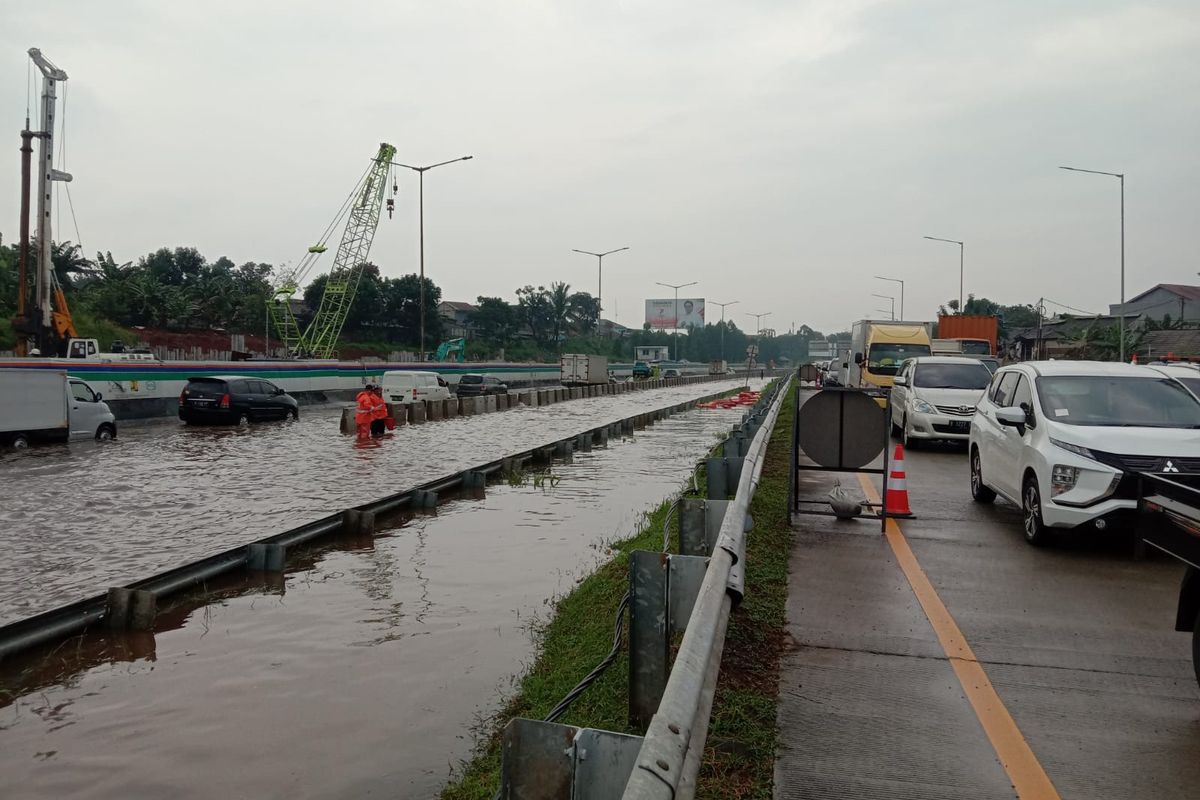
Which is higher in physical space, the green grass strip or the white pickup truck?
the white pickup truck

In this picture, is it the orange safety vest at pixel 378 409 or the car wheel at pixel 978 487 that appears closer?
the car wheel at pixel 978 487

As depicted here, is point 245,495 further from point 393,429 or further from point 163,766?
point 393,429

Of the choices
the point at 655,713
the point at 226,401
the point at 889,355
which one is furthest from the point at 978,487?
the point at 226,401

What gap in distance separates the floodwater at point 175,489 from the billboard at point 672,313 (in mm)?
118006

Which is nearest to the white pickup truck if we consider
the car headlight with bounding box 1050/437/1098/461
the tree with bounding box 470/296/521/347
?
the car headlight with bounding box 1050/437/1098/461

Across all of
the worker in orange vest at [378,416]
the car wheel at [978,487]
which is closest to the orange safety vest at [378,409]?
the worker in orange vest at [378,416]

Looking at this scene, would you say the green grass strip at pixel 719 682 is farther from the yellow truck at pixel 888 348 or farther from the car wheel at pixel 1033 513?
the yellow truck at pixel 888 348

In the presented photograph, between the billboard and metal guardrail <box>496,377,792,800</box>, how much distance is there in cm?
13912

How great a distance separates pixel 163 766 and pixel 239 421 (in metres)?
23.9

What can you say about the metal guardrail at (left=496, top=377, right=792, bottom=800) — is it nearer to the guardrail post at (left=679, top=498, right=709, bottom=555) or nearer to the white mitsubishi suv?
the guardrail post at (left=679, top=498, right=709, bottom=555)

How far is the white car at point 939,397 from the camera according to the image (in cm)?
1697

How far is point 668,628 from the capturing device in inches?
178

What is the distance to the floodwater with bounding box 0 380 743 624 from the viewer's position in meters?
9.57

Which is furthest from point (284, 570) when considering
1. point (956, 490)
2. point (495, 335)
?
point (495, 335)
